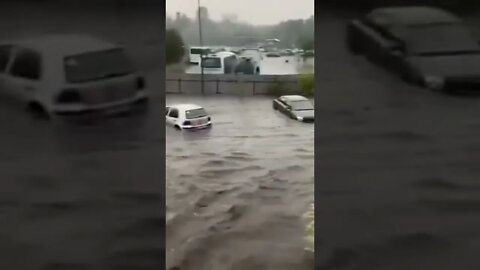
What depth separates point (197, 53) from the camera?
2107mm

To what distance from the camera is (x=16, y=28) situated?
1500 millimetres

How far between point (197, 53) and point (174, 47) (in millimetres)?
179

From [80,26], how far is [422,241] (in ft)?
3.26

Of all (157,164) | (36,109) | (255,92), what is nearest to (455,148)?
(157,164)

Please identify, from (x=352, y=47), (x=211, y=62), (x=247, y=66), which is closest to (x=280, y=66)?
(x=247, y=66)


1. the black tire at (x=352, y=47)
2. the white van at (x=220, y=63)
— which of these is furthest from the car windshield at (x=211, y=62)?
the black tire at (x=352, y=47)

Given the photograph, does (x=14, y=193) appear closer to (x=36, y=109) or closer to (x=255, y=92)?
(x=36, y=109)

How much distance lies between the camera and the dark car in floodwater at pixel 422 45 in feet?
4.92

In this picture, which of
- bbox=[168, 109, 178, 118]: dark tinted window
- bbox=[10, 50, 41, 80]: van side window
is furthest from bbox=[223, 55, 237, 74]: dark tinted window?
bbox=[10, 50, 41, 80]: van side window

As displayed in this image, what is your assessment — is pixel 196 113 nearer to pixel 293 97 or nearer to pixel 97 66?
pixel 293 97

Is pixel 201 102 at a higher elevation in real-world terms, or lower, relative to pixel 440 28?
lower

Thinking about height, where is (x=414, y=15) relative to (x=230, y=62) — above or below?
above

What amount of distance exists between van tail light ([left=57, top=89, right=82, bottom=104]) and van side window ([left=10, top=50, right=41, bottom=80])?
0.23 feet

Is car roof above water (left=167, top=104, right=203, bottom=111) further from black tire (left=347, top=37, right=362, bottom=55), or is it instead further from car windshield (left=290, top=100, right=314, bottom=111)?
black tire (left=347, top=37, right=362, bottom=55)
